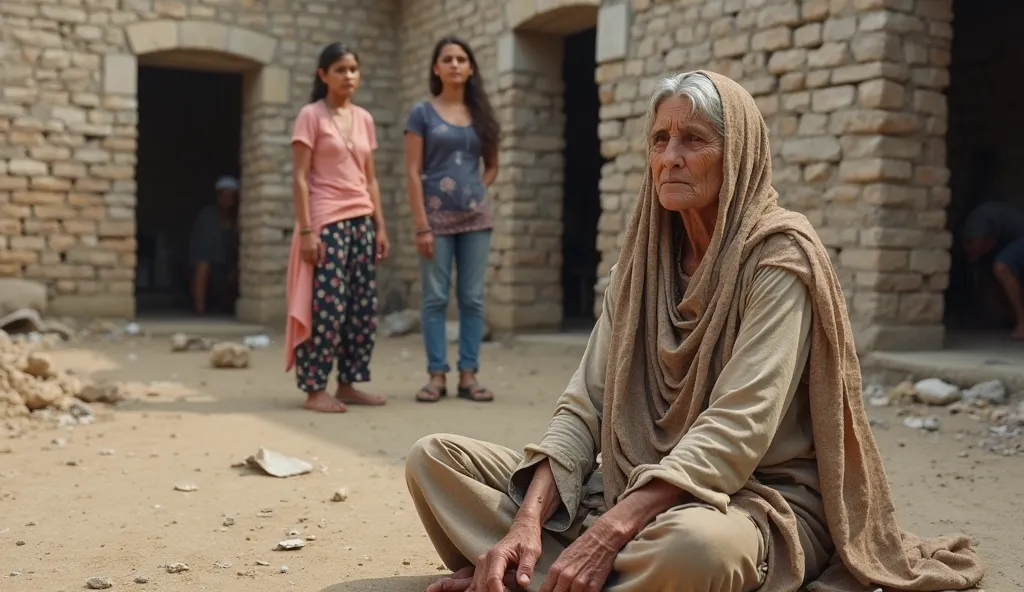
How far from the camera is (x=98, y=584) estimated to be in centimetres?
277

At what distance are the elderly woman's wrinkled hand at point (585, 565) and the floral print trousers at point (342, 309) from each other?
3499 mm

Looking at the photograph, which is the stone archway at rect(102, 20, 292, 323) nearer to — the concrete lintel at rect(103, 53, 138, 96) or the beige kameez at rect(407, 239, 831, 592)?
the concrete lintel at rect(103, 53, 138, 96)

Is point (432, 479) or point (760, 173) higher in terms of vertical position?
point (760, 173)

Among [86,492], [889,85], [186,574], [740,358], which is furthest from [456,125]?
[740,358]

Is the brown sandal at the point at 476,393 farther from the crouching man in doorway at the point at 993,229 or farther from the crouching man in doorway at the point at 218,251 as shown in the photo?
the crouching man in doorway at the point at 218,251

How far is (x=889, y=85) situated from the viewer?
237 inches

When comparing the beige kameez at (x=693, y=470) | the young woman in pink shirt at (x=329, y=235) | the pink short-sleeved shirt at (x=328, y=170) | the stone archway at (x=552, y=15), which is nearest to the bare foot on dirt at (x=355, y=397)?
the young woman in pink shirt at (x=329, y=235)

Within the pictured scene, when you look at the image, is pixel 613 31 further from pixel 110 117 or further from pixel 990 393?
pixel 110 117

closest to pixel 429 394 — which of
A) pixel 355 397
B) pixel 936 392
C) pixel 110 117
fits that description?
pixel 355 397

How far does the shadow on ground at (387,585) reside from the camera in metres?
2.76

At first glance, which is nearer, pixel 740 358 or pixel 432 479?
pixel 740 358

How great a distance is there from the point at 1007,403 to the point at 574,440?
3616mm

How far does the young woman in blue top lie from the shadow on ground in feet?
10.0

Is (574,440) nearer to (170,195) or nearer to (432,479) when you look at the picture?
(432,479)
